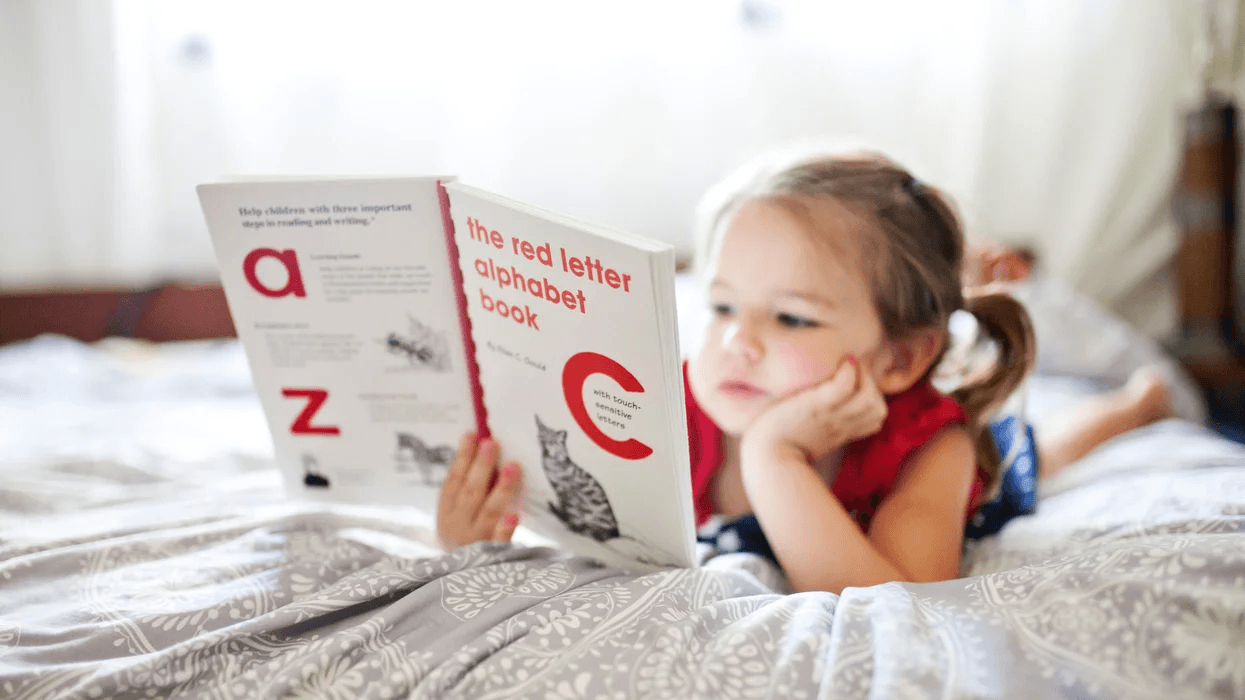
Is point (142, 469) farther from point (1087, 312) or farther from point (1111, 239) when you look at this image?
point (1111, 239)

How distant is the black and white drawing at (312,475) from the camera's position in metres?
0.74

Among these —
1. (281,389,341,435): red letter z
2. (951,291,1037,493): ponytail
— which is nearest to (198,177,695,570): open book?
(281,389,341,435): red letter z

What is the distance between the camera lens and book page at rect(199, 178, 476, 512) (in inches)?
24.8

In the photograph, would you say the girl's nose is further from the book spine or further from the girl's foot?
the girl's foot

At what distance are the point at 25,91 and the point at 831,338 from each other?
5.41 feet

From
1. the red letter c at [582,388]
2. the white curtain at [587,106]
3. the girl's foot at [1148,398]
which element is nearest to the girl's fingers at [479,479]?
the red letter c at [582,388]

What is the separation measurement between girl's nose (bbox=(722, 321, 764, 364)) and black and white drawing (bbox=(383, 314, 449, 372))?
0.80ft

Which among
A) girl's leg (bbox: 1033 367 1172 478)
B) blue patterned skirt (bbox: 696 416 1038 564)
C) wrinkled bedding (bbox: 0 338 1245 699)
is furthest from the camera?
girl's leg (bbox: 1033 367 1172 478)

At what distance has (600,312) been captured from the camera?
1.77 feet

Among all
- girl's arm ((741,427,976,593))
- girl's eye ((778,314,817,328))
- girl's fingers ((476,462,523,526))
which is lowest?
girl's arm ((741,427,976,593))

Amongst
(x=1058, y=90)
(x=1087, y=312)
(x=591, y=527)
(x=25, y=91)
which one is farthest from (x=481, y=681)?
(x=25, y=91)

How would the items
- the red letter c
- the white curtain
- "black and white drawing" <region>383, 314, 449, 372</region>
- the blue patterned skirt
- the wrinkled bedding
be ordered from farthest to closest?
1. the white curtain
2. the blue patterned skirt
3. "black and white drawing" <region>383, 314, 449, 372</region>
4. the red letter c
5. the wrinkled bedding

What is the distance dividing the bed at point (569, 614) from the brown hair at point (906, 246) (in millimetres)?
146

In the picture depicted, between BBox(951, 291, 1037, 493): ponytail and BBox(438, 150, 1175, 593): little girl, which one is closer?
BBox(438, 150, 1175, 593): little girl
